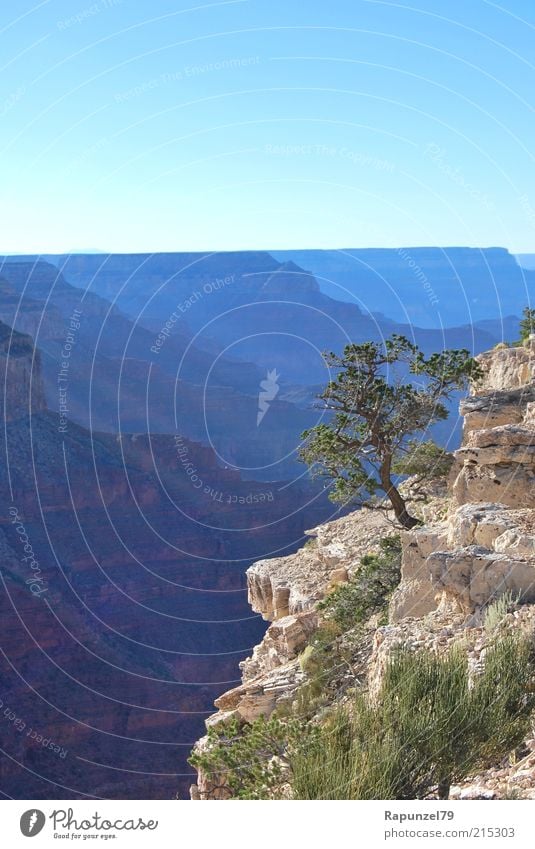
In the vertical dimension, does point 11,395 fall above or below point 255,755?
above

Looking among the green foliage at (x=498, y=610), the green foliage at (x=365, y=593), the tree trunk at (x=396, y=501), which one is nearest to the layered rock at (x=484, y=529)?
the green foliage at (x=498, y=610)

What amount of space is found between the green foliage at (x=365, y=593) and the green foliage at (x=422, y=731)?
29.3 feet

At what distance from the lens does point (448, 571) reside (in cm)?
1545

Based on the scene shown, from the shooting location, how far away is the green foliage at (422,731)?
10820 millimetres

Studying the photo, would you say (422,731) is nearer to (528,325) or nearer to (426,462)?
(426,462)

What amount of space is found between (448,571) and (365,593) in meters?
7.20

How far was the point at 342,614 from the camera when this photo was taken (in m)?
22.3

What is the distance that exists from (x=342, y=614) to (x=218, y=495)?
62468 millimetres

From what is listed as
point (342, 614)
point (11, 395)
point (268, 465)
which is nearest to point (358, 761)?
point (342, 614)

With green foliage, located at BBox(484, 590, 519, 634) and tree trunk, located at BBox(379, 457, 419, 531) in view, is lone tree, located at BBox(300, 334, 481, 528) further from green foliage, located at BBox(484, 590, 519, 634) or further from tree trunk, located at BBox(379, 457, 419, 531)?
green foliage, located at BBox(484, 590, 519, 634)

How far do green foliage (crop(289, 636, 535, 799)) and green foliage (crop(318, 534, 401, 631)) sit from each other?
29.3ft

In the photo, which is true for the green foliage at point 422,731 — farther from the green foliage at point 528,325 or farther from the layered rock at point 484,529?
the green foliage at point 528,325

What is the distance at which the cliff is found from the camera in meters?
14.5

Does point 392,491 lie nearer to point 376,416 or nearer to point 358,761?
point 376,416
